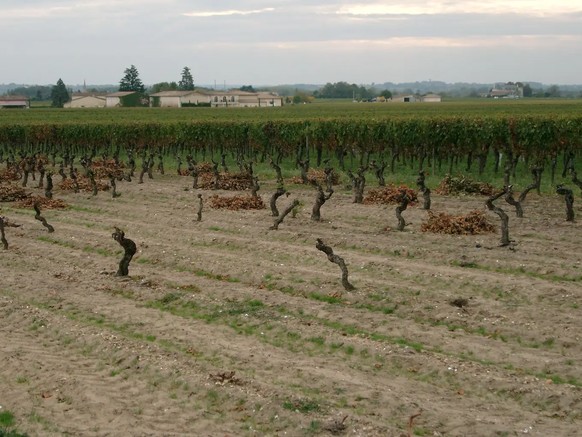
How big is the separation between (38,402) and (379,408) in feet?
12.5

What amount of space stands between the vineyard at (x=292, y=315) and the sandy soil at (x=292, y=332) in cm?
4

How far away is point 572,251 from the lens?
16078mm

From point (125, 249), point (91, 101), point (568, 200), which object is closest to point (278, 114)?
point (568, 200)

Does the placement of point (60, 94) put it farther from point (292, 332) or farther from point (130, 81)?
point (292, 332)

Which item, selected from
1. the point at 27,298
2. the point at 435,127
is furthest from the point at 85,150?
the point at 27,298

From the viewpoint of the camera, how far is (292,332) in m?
11.6

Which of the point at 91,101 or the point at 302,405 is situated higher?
the point at 91,101

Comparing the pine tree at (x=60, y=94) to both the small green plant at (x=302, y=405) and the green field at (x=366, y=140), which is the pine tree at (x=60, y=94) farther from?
the small green plant at (x=302, y=405)

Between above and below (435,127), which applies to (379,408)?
below

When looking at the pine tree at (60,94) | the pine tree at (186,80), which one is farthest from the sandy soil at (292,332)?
the pine tree at (186,80)

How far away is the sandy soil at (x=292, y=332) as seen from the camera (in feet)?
29.0

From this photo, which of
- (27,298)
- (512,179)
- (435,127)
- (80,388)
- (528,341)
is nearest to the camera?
(80,388)

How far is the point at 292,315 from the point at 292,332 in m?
0.83

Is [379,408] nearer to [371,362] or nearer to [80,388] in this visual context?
[371,362]
